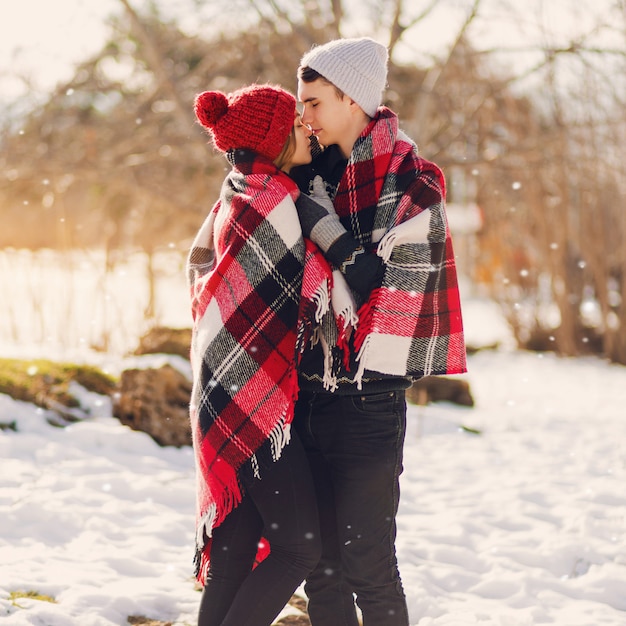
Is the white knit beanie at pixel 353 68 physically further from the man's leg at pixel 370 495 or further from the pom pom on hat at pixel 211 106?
the man's leg at pixel 370 495

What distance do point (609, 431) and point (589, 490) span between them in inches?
67.3

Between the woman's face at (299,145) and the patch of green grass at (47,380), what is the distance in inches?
127

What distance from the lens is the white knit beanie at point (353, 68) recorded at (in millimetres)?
1964

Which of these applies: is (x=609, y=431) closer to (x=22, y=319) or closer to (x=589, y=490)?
(x=589, y=490)

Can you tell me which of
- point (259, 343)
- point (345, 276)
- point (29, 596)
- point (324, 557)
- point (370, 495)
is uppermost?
point (345, 276)

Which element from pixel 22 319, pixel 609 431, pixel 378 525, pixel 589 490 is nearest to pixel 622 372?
pixel 609 431

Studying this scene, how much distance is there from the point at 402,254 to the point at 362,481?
548 mm

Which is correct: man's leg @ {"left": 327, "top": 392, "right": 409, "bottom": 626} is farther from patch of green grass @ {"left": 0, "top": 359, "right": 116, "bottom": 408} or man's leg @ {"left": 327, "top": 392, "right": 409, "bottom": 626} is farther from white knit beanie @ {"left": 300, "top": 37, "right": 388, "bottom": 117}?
patch of green grass @ {"left": 0, "top": 359, "right": 116, "bottom": 408}

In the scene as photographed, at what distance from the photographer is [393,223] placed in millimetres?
1840

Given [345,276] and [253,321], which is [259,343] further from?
[345,276]

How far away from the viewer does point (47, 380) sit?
488 cm

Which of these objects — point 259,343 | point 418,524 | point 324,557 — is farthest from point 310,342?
point 418,524

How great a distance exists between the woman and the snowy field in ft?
3.02

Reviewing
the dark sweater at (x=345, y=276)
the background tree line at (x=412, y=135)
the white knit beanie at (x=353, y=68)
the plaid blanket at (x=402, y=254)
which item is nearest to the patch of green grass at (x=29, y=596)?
the dark sweater at (x=345, y=276)
